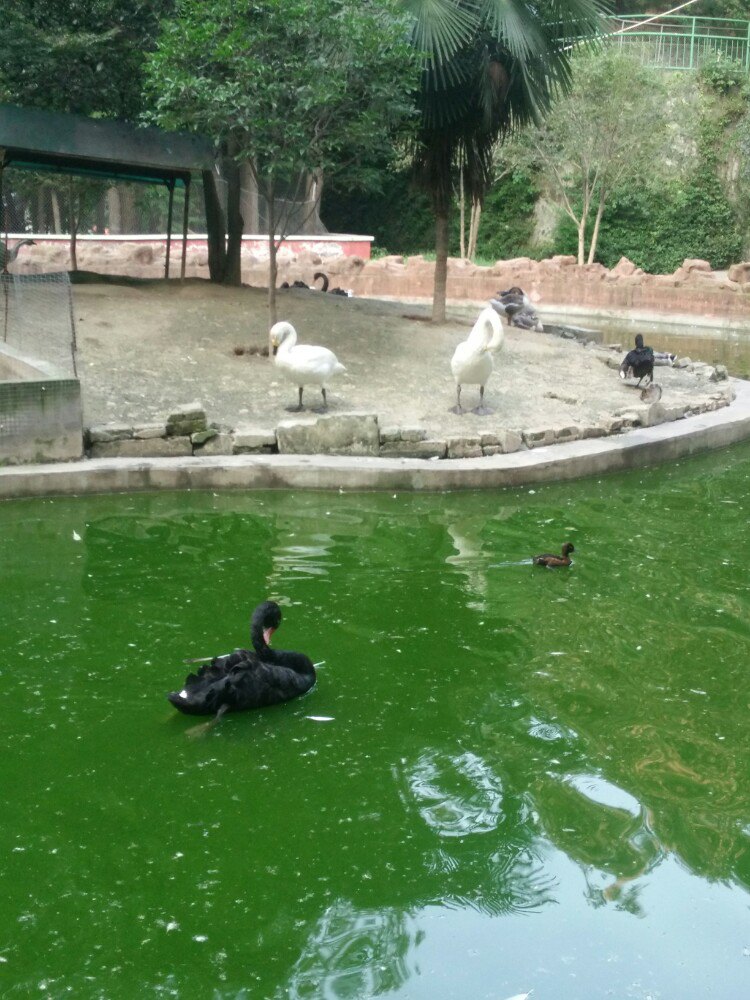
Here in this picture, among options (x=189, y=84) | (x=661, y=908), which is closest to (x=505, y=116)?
(x=189, y=84)

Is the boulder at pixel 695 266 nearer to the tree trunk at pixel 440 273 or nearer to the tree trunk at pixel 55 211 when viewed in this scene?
the tree trunk at pixel 440 273

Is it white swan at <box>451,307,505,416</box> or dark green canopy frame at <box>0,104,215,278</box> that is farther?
dark green canopy frame at <box>0,104,215,278</box>

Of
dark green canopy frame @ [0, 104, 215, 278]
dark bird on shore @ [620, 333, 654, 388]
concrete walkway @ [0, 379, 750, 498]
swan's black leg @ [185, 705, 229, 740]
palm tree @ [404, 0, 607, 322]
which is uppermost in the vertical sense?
palm tree @ [404, 0, 607, 322]

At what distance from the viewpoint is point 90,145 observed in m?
14.8

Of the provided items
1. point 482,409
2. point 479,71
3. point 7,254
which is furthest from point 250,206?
point 482,409

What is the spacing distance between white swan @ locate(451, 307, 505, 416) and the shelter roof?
5830 mm

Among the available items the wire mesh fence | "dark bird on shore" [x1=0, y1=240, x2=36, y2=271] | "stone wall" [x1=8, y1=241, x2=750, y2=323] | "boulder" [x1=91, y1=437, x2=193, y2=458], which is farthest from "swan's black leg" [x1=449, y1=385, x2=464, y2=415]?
"stone wall" [x1=8, y1=241, x2=750, y2=323]

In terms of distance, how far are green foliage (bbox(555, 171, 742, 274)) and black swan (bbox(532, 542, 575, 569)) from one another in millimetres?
28967

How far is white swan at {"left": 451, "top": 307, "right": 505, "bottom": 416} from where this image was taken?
37.7 ft

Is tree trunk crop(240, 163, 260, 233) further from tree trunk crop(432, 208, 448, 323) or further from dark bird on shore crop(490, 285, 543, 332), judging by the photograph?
tree trunk crop(432, 208, 448, 323)

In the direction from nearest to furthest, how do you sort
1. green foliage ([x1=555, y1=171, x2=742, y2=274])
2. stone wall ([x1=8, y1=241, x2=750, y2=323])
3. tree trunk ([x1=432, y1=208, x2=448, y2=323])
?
tree trunk ([x1=432, y1=208, x2=448, y2=323]) → stone wall ([x1=8, y1=241, x2=750, y2=323]) → green foliage ([x1=555, y1=171, x2=742, y2=274])

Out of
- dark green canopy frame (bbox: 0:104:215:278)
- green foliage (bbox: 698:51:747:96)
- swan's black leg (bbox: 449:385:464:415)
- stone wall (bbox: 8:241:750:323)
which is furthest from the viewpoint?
green foliage (bbox: 698:51:747:96)

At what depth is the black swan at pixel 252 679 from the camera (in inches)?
212

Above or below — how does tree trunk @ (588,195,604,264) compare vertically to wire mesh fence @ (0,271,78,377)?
above
